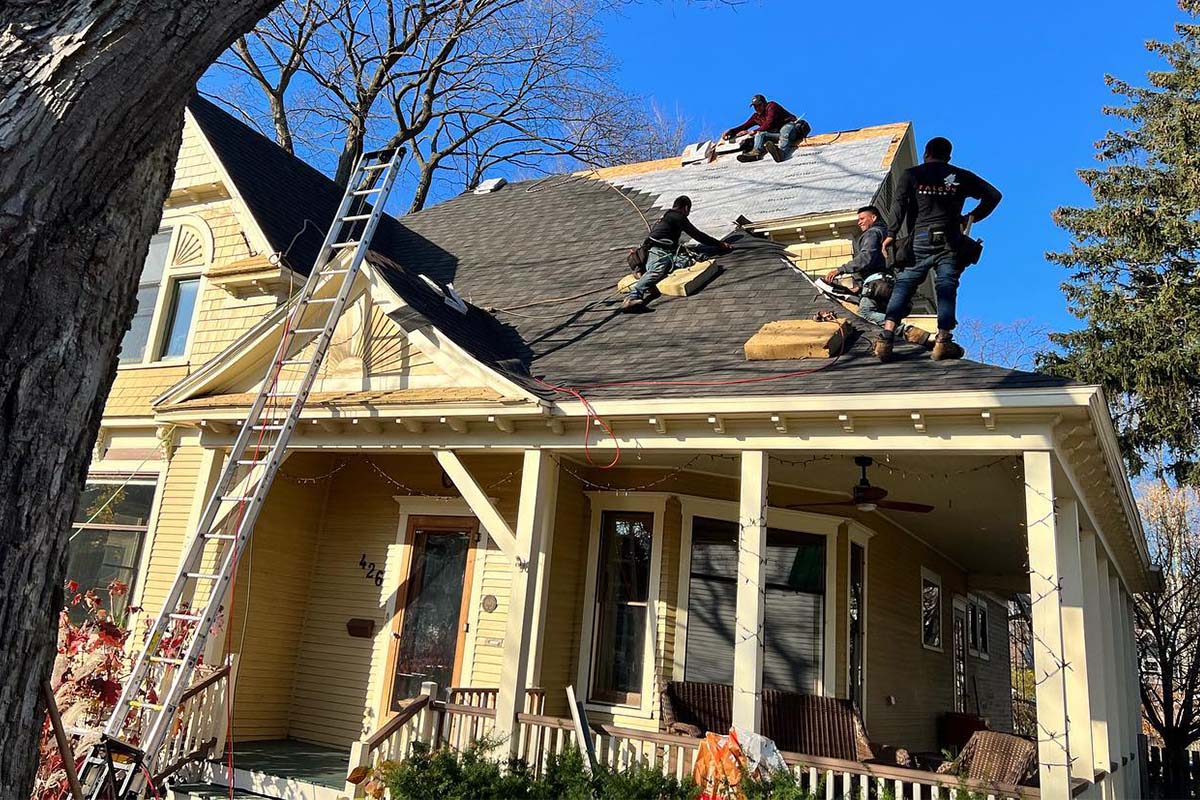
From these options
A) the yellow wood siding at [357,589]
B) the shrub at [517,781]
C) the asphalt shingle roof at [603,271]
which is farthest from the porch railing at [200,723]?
the asphalt shingle roof at [603,271]

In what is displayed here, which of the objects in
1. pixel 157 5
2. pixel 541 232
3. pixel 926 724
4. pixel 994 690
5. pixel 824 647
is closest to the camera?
pixel 157 5

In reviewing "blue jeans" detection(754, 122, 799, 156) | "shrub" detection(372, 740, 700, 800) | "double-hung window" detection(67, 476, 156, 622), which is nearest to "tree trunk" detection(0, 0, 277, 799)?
"shrub" detection(372, 740, 700, 800)

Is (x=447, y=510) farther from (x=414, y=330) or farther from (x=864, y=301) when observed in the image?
(x=864, y=301)

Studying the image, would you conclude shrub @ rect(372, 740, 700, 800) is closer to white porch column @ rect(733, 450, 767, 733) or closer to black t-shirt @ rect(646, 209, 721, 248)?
white porch column @ rect(733, 450, 767, 733)

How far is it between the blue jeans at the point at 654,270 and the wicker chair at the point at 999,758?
514cm

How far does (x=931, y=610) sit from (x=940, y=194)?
767cm

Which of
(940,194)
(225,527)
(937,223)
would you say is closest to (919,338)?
(937,223)

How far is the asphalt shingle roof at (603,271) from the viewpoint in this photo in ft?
23.1

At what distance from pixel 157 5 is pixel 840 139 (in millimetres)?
11348

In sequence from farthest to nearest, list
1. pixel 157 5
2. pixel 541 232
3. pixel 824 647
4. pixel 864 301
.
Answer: pixel 541 232, pixel 824 647, pixel 864 301, pixel 157 5

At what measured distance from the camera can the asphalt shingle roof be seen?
7027mm

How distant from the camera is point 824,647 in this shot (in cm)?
887

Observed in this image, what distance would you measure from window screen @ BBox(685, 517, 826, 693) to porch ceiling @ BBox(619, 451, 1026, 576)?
0.53 m

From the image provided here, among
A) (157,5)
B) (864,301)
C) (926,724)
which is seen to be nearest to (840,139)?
(864,301)
